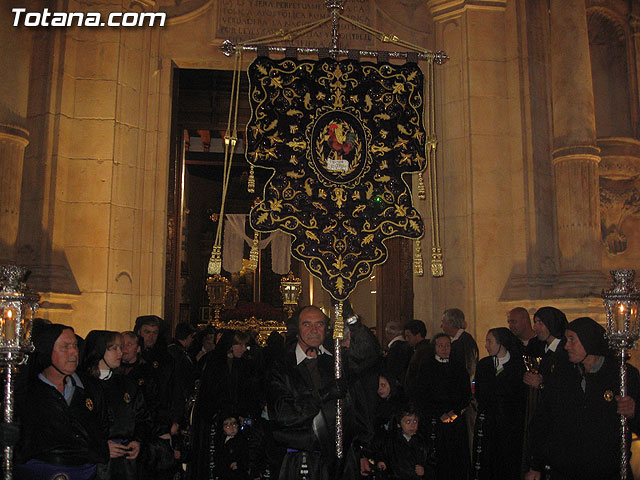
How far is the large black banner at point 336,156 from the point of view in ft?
18.0

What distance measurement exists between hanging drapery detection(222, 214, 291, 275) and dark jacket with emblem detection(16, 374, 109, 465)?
38.1 feet

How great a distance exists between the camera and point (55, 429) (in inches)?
148

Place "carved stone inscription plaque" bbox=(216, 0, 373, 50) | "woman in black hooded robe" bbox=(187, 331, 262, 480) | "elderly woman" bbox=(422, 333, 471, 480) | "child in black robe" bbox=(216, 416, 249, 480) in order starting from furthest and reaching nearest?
"carved stone inscription plaque" bbox=(216, 0, 373, 50) < "woman in black hooded robe" bbox=(187, 331, 262, 480) < "elderly woman" bbox=(422, 333, 471, 480) < "child in black robe" bbox=(216, 416, 249, 480)

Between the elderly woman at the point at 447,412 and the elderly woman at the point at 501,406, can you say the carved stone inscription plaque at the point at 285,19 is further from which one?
the elderly woman at the point at 501,406

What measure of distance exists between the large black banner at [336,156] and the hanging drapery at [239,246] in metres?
9.95

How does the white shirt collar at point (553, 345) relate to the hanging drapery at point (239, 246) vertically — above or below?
below

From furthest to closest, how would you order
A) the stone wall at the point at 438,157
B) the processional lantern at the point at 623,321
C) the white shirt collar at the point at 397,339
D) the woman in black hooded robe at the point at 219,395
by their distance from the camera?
the stone wall at the point at 438,157 → the white shirt collar at the point at 397,339 → the woman in black hooded robe at the point at 219,395 → the processional lantern at the point at 623,321

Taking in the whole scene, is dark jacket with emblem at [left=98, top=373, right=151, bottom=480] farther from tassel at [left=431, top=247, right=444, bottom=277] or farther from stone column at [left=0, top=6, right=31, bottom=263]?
stone column at [left=0, top=6, right=31, bottom=263]

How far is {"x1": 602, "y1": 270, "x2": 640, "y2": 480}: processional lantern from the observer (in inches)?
168

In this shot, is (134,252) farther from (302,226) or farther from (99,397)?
(99,397)

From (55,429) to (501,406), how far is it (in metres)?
3.86

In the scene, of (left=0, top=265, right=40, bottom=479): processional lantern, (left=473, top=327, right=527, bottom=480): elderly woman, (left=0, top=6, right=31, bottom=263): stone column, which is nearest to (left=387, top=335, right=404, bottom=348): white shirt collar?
(left=473, top=327, right=527, bottom=480): elderly woman

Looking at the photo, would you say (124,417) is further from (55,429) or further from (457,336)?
(457,336)

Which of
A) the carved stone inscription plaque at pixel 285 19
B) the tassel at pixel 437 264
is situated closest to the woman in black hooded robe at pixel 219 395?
the tassel at pixel 437 264
